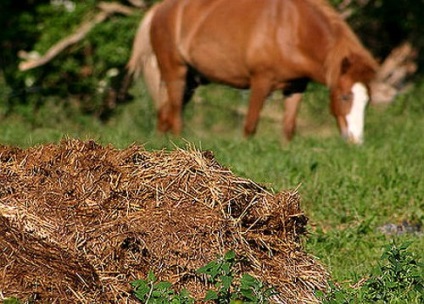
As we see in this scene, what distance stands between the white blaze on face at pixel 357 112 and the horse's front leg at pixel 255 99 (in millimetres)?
1102

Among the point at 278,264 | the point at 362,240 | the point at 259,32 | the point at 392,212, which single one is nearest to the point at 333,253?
the point at 362,240

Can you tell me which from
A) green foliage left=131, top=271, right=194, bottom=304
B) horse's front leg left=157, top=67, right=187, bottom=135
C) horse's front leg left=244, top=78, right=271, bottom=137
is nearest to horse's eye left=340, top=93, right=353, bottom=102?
horse's front leg left=244, top=78, right=271, bottom=137

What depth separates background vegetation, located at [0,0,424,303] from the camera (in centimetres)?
889

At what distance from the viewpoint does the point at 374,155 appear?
33.6ft

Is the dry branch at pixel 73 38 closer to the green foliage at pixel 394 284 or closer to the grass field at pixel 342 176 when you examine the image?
the grass field at pixel 342 176

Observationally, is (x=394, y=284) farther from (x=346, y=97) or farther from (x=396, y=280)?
(x=346, y=97)

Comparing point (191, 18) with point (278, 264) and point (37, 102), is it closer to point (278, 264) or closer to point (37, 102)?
point (37, 102)

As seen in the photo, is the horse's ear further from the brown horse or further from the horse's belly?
the horse's belly

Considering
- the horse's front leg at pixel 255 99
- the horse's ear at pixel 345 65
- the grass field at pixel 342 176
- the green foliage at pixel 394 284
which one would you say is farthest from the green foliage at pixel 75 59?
the green foliage at pixel 394 284

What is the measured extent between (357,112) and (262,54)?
1382 mm

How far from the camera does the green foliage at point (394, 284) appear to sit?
233 inches

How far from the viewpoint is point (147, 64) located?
1514 centimetres

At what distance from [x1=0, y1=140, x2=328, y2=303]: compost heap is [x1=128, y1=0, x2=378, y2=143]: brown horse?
664 cm

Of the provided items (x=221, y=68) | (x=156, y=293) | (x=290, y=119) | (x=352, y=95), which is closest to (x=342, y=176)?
(x=352, y=95)
